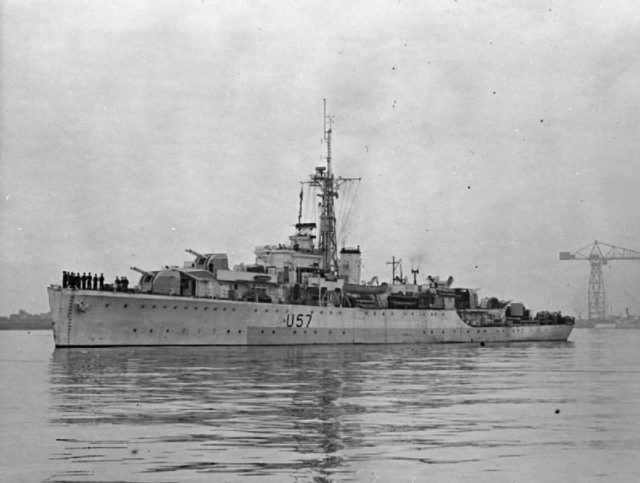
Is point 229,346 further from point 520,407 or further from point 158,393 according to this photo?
point 520,407

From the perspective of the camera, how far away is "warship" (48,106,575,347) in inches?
1873

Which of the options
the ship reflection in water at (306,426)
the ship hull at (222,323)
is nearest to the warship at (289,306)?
the ship hull at (222,323)

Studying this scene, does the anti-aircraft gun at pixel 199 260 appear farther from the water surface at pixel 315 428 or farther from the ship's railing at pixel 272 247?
the water surface at pixel 315 428

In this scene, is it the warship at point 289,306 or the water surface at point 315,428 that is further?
the warship at point 289,306

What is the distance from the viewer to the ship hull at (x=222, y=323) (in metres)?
46.8

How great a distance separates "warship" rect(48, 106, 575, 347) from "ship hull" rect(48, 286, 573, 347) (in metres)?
0.06

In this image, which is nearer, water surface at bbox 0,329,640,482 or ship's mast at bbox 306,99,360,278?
water surface at bbox 0,329,640,482

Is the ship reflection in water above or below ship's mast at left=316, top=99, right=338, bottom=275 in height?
below

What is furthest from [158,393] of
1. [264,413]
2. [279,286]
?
[279,286]

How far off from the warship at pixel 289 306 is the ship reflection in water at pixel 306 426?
2034 cm

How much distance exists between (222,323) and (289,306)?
19.3 feet

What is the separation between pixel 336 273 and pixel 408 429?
5264 centimetres

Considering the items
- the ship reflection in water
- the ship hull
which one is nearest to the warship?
the ship hull

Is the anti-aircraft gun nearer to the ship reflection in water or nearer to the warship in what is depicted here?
the warship
